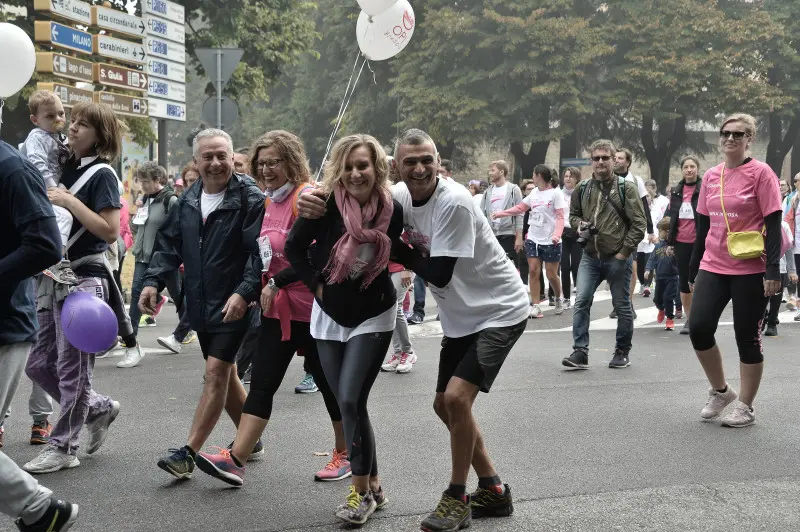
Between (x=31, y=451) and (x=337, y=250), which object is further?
(x=31, y=451)

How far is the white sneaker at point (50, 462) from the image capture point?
5586 millimetres

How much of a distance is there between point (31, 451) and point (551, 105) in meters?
36.1

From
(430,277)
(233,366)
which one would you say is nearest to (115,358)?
(233,366)

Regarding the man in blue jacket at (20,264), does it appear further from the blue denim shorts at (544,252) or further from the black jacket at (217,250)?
the blue denim shorts at (544,252)

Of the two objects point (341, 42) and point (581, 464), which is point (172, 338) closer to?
point (581, 464)

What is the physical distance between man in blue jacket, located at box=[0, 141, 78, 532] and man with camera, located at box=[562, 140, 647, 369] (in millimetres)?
5924

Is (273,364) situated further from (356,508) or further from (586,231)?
(586,231)

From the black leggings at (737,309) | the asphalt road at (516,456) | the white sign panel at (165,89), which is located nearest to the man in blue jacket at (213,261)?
the asphalt road at (516,456)

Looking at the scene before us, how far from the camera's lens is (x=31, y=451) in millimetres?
6160

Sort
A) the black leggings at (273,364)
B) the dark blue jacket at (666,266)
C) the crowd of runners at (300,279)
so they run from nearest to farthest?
the crowd of runners at (300,279) < the black leggings at (273,364) < the dark blue jacket at (666,266)

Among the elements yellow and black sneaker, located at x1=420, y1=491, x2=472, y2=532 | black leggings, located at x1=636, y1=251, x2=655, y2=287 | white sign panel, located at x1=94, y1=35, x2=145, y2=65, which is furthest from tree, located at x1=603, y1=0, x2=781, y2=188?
yellow and black sneaker, located at x1=420, y1=491, x2=472, y2=532

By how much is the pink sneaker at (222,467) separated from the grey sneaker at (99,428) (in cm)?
99

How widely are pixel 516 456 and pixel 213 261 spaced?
2.10 meters

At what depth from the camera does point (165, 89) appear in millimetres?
19453
